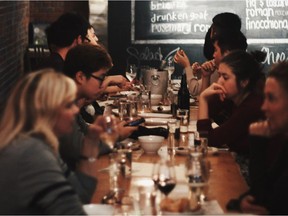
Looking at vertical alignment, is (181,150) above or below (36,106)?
below

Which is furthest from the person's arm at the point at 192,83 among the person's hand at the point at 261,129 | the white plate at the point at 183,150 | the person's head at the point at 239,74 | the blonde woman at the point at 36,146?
the blonde woman at the point at 36,146

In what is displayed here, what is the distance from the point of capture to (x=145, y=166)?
3242mm

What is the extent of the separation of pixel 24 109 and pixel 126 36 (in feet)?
20.5

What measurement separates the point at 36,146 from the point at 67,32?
3.11 meters

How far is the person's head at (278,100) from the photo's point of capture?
2859 mm

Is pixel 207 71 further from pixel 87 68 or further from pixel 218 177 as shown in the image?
pixel 218 177

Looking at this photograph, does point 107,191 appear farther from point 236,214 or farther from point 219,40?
point 219,40

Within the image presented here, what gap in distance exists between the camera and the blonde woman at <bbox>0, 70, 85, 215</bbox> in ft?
6.91

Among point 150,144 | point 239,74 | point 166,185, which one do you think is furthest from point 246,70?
point 166,185

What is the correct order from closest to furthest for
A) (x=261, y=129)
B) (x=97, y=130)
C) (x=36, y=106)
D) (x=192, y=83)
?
1. (x=36, y=106)
2. (x=97, y=130)
3. (x=261, y=129)
4. (x=192, y=83)

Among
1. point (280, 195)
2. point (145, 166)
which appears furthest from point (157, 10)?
point (280, 195)

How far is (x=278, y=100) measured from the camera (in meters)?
2.88

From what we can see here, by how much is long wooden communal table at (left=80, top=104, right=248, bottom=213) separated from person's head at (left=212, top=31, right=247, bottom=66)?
177cm

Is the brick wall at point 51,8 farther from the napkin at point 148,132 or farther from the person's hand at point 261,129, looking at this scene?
the person's hand at point 261,129
